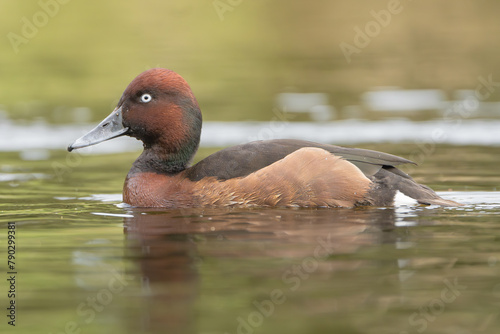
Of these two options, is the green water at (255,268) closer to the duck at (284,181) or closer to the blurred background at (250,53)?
the duck at (284,181)

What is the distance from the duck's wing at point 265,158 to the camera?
29.2ft

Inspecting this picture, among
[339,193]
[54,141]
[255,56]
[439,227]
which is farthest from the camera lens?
[255,56]

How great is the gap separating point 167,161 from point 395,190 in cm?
250

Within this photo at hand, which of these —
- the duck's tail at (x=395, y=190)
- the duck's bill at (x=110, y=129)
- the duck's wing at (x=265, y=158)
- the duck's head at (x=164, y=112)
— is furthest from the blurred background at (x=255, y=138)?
the duck's head at (x=164, y=112)

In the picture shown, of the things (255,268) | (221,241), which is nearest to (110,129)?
(221,241)

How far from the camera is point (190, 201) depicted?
913 cm

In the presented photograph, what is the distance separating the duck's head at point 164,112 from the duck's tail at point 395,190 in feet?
6.82

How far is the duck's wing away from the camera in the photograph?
8914mm

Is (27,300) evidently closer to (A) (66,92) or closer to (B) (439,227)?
(B) (439,227)

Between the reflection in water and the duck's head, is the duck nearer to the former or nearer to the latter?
the reflection in water

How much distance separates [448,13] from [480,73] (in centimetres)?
1200

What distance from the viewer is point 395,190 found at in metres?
8.83

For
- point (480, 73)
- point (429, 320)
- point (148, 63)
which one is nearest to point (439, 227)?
point (429, 320)

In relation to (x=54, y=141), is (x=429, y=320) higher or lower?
lower
